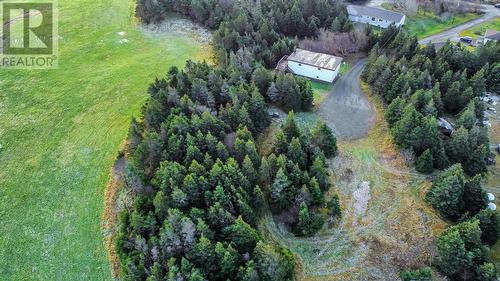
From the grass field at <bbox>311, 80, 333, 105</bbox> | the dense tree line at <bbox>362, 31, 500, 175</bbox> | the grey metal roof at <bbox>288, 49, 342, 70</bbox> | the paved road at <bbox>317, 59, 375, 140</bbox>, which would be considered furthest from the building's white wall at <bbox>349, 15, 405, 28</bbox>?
the grass field at <bbox>311, 80, 333, 105</bbox>

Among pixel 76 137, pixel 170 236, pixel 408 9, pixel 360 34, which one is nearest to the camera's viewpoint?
pixel 170 236

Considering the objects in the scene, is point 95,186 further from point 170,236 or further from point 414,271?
point 414,271

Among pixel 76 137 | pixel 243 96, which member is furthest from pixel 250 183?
pixel 76 137

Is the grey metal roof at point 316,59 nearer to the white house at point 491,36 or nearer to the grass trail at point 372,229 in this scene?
the grass trail at point 372,229

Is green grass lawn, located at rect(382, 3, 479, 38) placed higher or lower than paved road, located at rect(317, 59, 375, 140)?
higher

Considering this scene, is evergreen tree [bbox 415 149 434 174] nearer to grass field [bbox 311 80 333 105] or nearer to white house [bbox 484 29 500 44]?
grass field [bbox 311 80 333 105]
